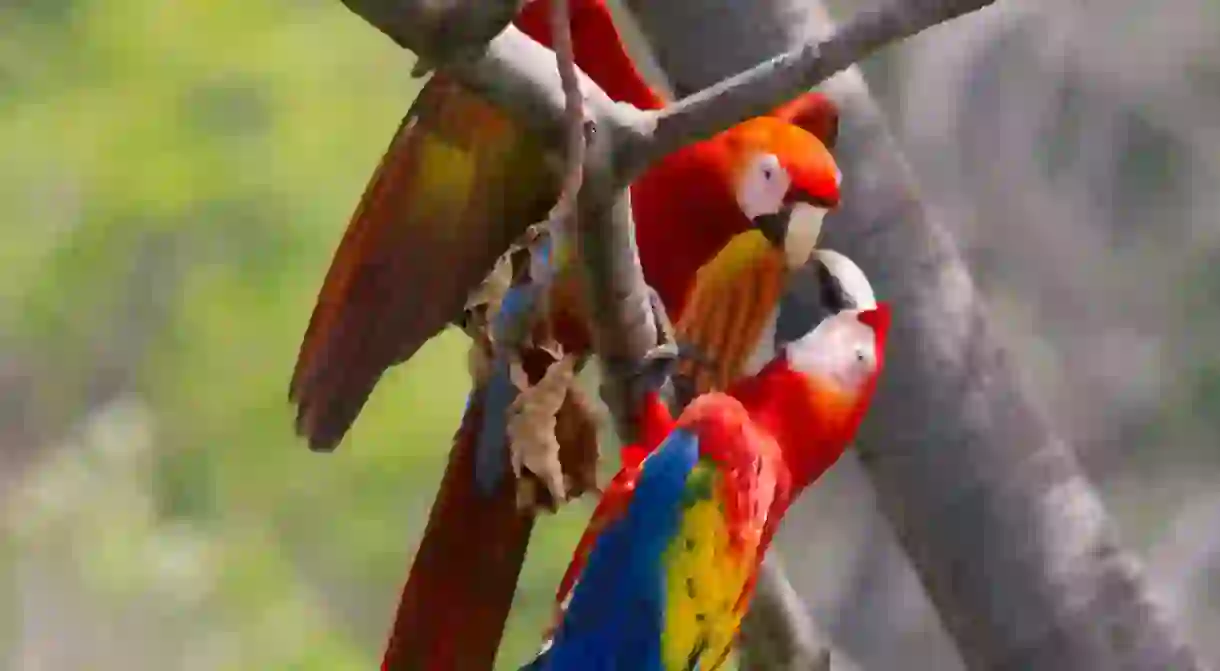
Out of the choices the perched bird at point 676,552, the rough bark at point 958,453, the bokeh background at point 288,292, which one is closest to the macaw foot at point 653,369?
the perched bird at point 676,552

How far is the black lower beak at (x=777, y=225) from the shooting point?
0.43 m

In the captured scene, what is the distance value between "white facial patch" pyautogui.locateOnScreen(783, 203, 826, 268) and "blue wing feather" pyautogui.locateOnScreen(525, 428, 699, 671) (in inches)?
4.3

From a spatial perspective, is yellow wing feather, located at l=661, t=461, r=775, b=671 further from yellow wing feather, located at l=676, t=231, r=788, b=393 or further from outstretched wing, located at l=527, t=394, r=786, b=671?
yellow wing feather, located at l=676, t=231, r=788, b=393

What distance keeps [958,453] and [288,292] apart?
2.44 feet

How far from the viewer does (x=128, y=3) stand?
1.23m

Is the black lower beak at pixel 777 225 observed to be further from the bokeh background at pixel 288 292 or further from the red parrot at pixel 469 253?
the bokeh background at pixel 288 292

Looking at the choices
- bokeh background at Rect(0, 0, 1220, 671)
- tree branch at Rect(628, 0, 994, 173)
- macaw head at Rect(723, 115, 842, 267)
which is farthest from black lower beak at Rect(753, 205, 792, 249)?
bokeh background at Rect(0, 0, 1220, 671)

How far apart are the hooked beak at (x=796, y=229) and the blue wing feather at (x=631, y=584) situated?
0.36ft

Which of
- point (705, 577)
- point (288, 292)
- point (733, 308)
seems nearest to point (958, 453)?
point (733, 308)

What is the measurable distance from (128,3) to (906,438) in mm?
899

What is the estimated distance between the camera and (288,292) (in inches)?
47.8

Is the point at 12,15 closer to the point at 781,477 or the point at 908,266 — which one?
the point at 908,266

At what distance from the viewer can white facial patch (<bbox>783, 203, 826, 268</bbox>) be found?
423 mm

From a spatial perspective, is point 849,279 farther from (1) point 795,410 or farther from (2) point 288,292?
(2) point 288,292
